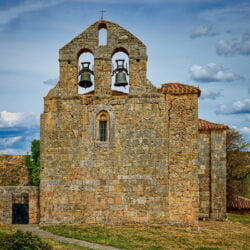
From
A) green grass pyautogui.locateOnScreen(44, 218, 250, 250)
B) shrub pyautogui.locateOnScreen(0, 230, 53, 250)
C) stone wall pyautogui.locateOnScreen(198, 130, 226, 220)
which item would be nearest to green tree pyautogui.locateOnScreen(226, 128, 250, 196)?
stone wall pyautogui.locateOnScreen(198, 130, 226, 220)

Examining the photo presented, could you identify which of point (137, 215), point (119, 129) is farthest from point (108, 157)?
point (137, 215)

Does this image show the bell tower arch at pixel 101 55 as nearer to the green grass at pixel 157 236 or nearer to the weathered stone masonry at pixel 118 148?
the weathered stone masonry at pixel 118 148

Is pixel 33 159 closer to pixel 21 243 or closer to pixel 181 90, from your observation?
pixel 181 90

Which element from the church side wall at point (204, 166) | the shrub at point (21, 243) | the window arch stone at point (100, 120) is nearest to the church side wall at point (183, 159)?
the window arch stone at point (100, 120)

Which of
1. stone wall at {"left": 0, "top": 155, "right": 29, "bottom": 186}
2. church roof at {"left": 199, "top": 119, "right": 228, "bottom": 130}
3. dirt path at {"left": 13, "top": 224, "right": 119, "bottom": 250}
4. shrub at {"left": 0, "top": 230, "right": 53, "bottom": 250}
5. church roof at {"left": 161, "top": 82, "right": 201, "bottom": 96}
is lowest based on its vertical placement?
dirt path at {"left": 13, "top": 224, "right": 119, "bottom": 250}

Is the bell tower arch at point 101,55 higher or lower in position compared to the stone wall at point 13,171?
higher

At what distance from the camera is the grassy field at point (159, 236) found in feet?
44.4

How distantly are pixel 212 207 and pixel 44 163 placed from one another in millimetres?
9596

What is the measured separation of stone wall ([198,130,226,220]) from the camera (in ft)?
68.8

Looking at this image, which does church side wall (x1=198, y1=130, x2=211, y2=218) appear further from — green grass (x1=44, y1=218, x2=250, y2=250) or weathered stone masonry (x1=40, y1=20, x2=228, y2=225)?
weathered stone masonry (x1=40, y1=20, x2=228, y2=225)

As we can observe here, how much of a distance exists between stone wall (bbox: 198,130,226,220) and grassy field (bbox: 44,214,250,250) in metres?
3.07

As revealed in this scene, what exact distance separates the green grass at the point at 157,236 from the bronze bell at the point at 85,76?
21.5 ft

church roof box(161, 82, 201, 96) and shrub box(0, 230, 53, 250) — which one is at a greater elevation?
church roof box(161, 82, 201, 96)

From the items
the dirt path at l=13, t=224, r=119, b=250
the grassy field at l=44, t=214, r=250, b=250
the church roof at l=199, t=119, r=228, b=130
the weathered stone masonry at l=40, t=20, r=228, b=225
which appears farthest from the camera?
the church roof at l=199, t=119, r=228, b=130
